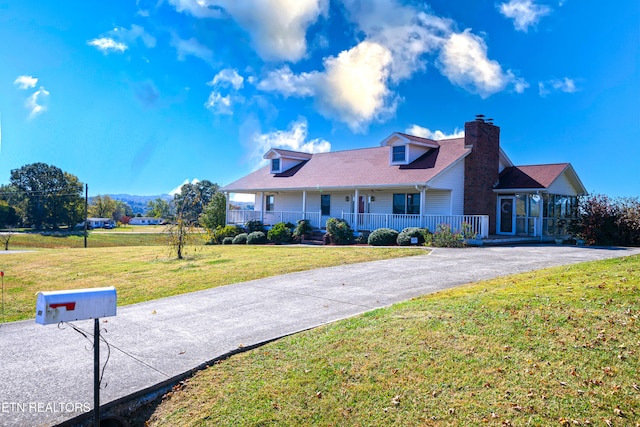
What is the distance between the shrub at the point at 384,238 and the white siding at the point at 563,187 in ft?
28.7

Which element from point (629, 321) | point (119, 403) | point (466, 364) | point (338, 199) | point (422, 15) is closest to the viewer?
point (119, 403)

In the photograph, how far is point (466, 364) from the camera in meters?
4.85

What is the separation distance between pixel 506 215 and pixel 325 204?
10654 millimetres

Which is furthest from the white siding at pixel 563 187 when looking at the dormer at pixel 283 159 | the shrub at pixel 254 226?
the shrub at pixel 254 226

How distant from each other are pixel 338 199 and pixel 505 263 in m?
14.8

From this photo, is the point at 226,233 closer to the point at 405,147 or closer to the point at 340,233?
the point at 340,233

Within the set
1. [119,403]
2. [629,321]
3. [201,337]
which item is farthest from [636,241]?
[119,403]

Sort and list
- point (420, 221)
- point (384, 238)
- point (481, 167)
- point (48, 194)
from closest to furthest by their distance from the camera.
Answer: point (384, 238) → point (420, 221) → point (481, 167) → point (48, 194)

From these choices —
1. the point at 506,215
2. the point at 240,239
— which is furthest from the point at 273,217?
the point at 506,215

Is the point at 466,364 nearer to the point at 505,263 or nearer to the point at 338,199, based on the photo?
the point at 505,263

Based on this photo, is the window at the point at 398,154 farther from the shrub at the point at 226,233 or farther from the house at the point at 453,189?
the shrub at the point at 226,233

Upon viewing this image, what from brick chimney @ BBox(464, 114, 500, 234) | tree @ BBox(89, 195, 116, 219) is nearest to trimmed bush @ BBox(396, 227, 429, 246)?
brick chimney @ BBox(464, 114, 500, 234)

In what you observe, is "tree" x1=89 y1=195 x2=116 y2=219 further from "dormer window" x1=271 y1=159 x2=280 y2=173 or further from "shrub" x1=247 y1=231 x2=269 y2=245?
"shrub" x1=247 y1=231 x2=269 y2=245

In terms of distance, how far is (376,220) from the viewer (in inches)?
905
